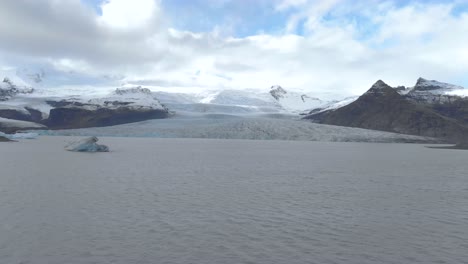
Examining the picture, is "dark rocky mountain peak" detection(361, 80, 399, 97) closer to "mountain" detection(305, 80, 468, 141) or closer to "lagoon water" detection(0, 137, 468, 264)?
"mountain" detection(305, 80, 468, 141)

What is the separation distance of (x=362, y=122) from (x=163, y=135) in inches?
2967

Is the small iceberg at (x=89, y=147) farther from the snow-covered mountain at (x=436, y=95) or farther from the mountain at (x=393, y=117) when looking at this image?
the snow-covered mountain at (x=436, y=95)

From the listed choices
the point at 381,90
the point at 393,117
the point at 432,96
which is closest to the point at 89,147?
the point at 393,117

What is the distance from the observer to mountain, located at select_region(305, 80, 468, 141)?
A: 14825 cm

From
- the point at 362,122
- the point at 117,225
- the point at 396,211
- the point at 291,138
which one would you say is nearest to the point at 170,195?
the point at 117,225

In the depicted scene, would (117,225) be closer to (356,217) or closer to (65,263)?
(65,263)

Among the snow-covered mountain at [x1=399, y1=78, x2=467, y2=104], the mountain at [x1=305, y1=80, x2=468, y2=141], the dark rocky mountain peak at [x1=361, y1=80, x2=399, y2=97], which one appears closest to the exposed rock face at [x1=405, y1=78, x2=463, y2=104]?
the snow-covered mountain at [x1=399, y1=78, x2=467, y2=104]

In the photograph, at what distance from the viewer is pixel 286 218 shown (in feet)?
62.4

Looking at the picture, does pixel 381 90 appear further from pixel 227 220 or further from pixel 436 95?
pixel 227 220

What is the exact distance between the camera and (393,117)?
159500 millimetres

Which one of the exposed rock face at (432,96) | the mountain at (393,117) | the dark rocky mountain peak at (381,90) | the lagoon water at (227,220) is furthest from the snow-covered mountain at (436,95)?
the lagoon water at (227,220)

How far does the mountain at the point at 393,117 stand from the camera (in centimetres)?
14825

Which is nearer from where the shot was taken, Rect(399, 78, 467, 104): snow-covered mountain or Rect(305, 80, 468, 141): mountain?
Rect(305, 80, 468, 141): mountain

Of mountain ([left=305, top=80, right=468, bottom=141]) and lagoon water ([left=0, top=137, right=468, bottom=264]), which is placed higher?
mountain ([left=305, top=80, right=468, bottom=141])
